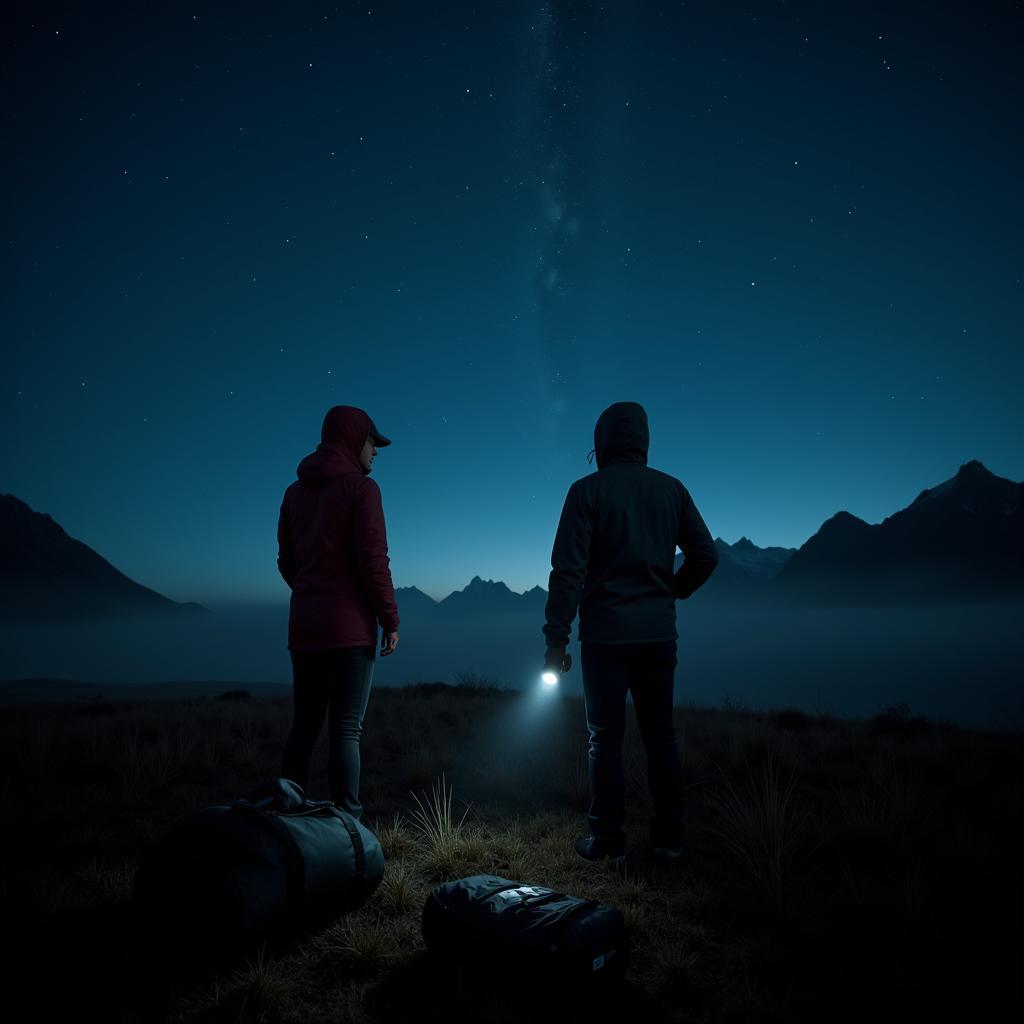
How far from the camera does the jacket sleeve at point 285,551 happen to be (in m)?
3.65

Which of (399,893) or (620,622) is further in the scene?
(620,622)

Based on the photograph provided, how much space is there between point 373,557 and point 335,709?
93cm

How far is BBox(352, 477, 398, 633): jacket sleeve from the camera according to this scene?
329 cm

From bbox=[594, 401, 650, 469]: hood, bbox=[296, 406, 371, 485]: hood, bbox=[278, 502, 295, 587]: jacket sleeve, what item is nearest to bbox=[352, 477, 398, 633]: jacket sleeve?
bbox=[296, 406, 371, 485]: hood

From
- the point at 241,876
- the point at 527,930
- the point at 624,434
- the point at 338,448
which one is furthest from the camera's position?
the point at 338,448

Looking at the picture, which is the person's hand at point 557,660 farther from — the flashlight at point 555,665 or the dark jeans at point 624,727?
the dark jeans at point 624,727

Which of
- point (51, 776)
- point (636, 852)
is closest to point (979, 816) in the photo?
point (636, 852)

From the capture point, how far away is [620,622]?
10.2 feet

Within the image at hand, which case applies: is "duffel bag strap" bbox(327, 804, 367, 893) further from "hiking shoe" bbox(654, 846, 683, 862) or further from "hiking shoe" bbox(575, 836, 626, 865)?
"hiking shoe" bbox(654, 846, 683, 862)

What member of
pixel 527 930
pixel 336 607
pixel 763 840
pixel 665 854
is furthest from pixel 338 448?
pixel 763 840

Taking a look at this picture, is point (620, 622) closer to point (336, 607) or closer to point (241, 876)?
point (336, 607)

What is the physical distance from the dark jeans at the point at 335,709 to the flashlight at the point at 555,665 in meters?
1.08

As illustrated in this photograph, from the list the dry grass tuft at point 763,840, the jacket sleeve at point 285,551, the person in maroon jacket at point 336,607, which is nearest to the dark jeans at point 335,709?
the person in maroon jacket at point 336,607

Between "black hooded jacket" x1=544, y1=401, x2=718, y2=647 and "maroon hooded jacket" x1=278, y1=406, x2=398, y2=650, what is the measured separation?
3.68ft
